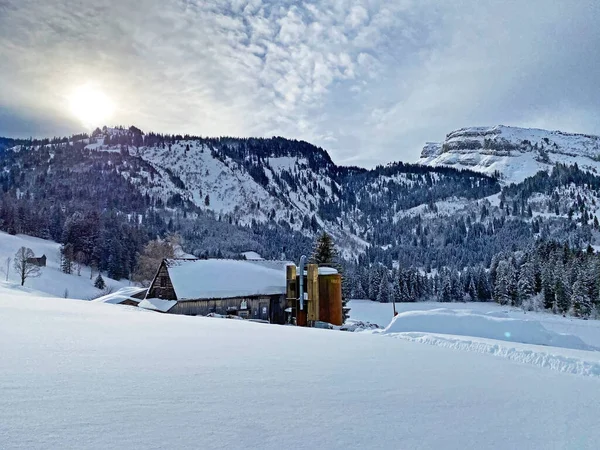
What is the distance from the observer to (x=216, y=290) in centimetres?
2794

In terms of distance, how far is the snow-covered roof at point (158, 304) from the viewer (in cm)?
2667

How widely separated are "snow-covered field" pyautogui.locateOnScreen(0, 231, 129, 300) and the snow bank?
165 ft

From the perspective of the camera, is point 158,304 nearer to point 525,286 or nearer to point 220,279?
point 220,279

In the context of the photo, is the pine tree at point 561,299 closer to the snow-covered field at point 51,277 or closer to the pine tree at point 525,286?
the pine tree at point 525,286

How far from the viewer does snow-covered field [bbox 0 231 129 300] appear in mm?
60584

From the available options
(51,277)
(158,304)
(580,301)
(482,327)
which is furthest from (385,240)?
(482,327)

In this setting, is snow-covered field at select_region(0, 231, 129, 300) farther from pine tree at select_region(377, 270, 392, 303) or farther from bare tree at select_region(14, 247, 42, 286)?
pine tree at select_region(377, 270, 392, 303)

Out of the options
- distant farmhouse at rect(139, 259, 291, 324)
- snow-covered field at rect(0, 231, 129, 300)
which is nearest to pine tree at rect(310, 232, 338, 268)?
distant farmhouse at rect(139, 259, 291, 324)

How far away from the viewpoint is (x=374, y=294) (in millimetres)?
87250

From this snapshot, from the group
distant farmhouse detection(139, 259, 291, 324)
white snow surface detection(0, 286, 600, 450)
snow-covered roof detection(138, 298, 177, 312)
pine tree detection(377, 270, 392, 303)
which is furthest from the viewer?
pine tree detection(377, 270, 392, 303)

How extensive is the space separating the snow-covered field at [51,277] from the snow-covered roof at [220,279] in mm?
31820

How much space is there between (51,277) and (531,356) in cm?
7313

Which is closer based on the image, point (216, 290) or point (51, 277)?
point (216, 290)

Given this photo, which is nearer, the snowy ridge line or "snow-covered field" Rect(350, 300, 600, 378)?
the snowy ridge line
